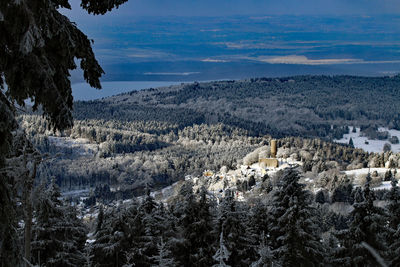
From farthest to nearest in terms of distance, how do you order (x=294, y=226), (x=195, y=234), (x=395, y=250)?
(x=195, y=234)
(x=395, y=250)
(x=294, y=226)

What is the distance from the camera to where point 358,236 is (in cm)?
1870

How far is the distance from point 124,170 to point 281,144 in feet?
198

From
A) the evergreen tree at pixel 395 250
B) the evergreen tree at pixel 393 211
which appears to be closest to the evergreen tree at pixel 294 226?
the evergreen tree at pixel 395 250

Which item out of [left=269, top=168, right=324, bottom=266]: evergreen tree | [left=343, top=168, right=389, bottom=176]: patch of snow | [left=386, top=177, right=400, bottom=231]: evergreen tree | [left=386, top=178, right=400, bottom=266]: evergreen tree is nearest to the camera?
[left=269, top=168, right=324, bottom=266]: evergreen tree

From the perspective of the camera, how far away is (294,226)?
728 inches

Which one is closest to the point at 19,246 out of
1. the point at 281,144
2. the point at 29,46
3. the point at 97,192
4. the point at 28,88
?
the point at 28,88

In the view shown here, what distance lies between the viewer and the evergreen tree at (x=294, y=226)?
60.4ft

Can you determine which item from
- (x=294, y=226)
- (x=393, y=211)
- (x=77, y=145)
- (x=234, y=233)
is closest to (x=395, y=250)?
(x=393, y=211)

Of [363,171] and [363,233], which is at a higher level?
[363,233]

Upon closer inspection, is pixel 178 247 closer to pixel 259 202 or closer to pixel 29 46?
pixel 259 202

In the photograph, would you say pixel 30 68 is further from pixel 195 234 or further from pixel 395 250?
pixel 395 250

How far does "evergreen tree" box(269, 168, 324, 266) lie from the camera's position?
18.4 m

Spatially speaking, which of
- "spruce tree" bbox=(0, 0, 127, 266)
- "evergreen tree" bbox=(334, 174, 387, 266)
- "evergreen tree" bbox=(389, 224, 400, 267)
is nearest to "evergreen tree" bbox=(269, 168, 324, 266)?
"evergreen tree" bbox=(334, 174, 387, 266)

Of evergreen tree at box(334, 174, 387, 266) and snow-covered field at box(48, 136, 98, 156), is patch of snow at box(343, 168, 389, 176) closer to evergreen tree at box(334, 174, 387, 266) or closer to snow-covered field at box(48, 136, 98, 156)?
evergreen tree at box(334, 174, 387, 266)
